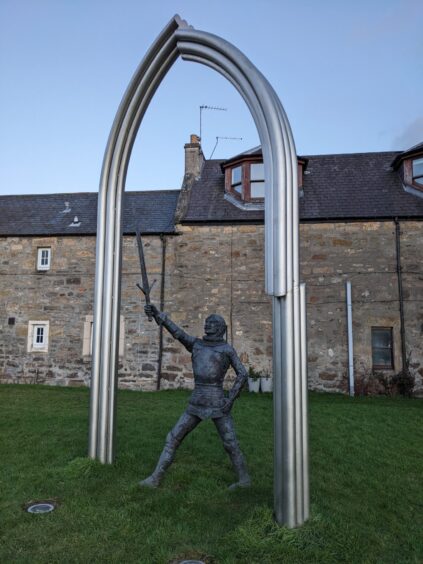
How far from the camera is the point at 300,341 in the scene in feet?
14.0

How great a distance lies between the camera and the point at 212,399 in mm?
5094

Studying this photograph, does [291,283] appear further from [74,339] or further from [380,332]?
[74,339]

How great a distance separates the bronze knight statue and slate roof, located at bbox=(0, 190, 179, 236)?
999 cm

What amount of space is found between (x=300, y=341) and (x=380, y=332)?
10624 millimetres

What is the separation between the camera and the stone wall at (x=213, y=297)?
13719 millimetres

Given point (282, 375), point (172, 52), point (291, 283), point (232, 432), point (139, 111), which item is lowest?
point (232, 432)

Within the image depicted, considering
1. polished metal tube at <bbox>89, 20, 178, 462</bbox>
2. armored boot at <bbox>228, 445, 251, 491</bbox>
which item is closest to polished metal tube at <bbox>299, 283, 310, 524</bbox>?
armored boot at <bbox>228, 445, 251, 491</bbox>

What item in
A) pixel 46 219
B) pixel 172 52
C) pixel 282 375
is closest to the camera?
pixel 282 375

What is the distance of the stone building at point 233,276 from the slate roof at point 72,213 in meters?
0.08

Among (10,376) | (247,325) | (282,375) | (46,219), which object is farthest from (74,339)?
(282,375)

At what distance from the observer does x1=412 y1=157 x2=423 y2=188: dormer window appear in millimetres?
14938

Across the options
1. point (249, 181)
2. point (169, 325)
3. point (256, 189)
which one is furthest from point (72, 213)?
point (169, 325)

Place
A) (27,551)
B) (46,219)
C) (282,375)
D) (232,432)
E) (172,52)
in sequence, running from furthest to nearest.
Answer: (46,219)
(172,52)
(232,432)
(282,375)
(27,551)

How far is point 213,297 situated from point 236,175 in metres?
4.66
